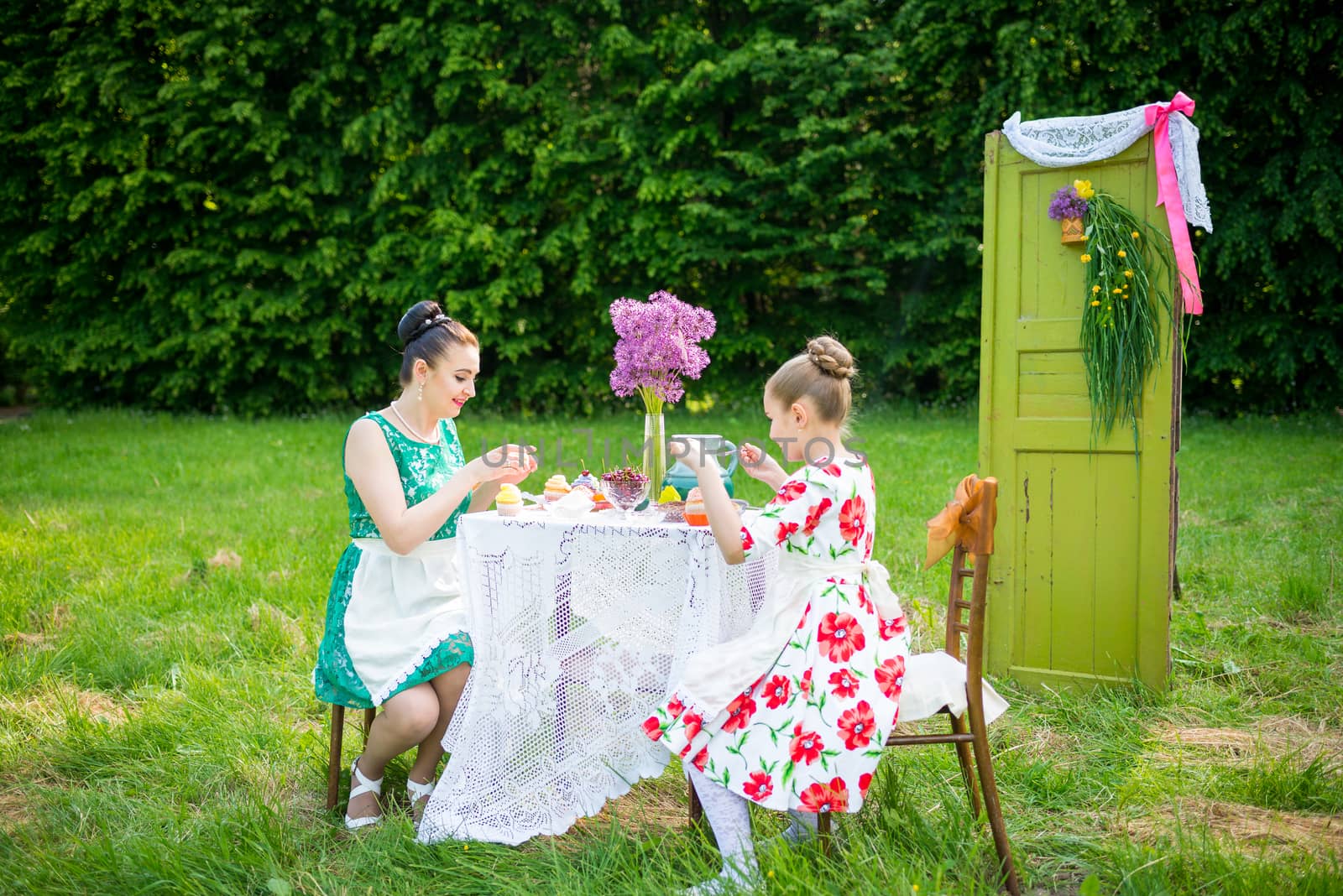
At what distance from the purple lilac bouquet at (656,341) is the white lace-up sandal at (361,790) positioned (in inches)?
54.4

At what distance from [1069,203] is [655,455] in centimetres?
199

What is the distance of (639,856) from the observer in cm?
274

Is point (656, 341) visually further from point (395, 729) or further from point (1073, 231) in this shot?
point (1073, 231)

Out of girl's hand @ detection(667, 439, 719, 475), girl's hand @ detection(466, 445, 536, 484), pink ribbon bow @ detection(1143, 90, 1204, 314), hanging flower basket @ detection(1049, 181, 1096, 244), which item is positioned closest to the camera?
girl's hand @ detection(667, 439, 719, 475)

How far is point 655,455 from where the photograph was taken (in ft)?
9.95

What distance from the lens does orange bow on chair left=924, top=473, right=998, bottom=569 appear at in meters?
2.47

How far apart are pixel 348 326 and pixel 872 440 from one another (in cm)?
774

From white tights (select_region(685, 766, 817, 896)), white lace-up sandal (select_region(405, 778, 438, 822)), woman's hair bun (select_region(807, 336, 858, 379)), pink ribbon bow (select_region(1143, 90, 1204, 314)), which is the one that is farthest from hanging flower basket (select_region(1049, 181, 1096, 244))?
white lace-up sandal (select_region(405, 778, 438, 822))

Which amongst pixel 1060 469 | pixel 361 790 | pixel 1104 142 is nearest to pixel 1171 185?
pixel 1104 142

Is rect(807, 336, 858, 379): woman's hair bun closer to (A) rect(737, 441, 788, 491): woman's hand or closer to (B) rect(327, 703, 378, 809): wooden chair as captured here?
(A) rect(737, 441, 788, 491): woman's hand

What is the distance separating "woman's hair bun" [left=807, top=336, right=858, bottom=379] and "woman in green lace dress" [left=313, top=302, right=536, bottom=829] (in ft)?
2.96

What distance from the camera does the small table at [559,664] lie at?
2.76 meters

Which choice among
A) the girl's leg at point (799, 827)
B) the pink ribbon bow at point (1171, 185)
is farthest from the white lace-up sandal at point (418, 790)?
the pink ribbon bow at point (1171, 185)

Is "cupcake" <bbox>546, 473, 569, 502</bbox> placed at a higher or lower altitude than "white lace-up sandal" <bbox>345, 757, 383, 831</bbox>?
higher
